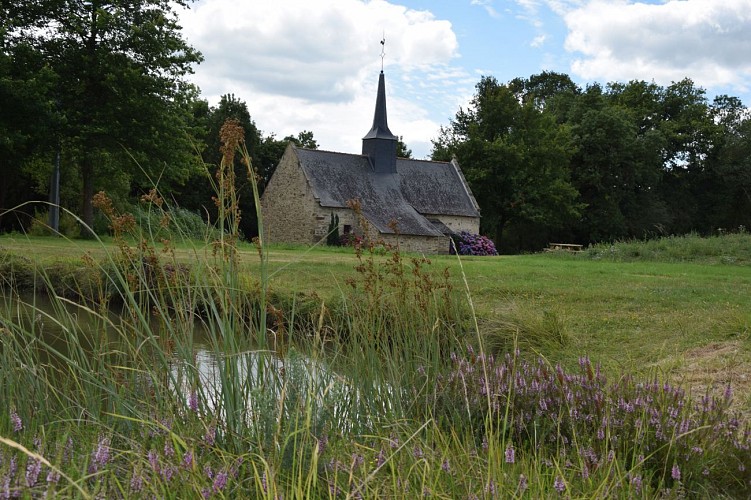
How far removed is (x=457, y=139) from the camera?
148 ft

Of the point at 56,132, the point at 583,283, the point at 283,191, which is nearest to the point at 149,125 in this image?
the point at 56,132

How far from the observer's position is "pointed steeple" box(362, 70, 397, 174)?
3609 cm

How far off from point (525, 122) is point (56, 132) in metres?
26.6

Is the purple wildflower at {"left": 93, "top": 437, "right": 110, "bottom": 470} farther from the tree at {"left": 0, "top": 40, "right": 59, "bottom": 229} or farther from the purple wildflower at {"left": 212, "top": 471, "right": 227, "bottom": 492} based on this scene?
the tree at {"left": 0, "top": 40, "right": 59, "bottom": 229}

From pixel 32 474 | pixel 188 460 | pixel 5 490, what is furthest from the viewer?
pixel 188 460

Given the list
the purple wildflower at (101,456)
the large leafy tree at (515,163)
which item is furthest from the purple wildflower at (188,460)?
the large leafy tree at (515,163)

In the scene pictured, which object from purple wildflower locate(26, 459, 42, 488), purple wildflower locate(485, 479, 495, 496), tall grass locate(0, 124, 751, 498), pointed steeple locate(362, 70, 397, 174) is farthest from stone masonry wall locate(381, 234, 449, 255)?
purple wildflower locate(26, 459, 42, 488)

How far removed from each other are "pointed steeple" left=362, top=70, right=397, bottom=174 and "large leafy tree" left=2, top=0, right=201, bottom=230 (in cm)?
1290

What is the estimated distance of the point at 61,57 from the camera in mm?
24094

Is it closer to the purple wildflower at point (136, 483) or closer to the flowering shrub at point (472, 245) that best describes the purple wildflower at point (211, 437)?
the purple wildflower at point (136, 483)

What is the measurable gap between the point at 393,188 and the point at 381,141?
7.91ft

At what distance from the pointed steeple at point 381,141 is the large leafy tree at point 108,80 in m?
12.9

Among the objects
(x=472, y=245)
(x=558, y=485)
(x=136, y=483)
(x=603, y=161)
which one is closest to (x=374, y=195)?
(x=472, y=245)

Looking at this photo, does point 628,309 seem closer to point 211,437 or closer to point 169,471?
point 211,437
